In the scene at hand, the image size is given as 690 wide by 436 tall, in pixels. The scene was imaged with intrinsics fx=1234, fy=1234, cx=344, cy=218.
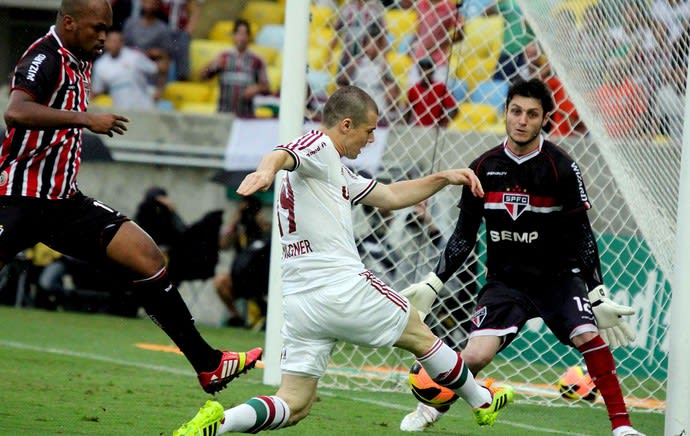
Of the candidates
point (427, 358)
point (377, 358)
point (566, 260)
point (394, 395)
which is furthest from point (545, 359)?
point (427, 358)

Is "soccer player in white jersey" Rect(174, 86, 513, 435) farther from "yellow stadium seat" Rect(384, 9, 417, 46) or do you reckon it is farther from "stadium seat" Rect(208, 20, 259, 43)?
"stadium seat" Rect(208, 20, 259, 43)

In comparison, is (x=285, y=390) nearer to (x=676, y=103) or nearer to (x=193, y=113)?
(x=676, y=103)

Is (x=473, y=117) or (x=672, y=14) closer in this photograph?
(x=672, y=14)

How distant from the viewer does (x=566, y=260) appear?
21.5 ft

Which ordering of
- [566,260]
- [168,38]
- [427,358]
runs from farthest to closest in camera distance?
[168,38], [566,260], [427,358]

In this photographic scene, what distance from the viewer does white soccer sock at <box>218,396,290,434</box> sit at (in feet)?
16.5

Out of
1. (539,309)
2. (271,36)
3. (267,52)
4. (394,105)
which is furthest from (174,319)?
(271,36)

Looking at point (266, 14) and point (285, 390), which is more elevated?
point (266, 14)

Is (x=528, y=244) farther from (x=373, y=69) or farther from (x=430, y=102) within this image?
(x=373, y=69)

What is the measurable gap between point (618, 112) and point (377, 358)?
3.33 metres

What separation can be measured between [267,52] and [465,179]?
10.7 metres

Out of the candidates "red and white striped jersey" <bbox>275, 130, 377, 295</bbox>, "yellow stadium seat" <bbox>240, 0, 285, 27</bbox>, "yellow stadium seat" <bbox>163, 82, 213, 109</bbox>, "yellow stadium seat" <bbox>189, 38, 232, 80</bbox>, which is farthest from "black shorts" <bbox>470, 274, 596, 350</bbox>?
"yellow stadium seat" <bbox>240, 0, 285, 27</bbox>

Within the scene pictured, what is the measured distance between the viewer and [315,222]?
5316 millimetres

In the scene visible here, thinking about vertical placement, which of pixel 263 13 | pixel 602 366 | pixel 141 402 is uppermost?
pixel 263 13
